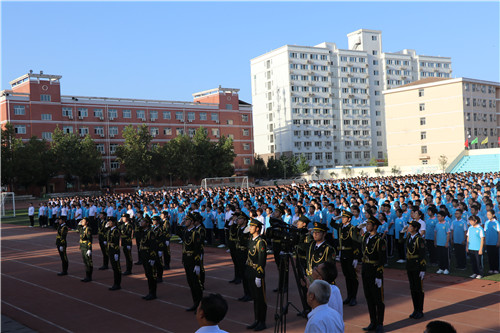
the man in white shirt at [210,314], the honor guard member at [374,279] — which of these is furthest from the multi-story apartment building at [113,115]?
the man in white shirt at [210,314]

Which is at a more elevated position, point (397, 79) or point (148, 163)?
point (397, 79)

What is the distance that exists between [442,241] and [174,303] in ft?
22.0

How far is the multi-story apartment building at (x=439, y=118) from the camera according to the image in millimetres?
62656

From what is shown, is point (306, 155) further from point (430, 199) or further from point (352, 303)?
point (352, 303)

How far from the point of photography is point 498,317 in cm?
760

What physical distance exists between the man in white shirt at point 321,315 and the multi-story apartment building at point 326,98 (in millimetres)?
77064

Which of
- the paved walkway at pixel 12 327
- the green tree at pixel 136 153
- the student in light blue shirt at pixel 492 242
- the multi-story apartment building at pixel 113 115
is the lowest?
the paved walkway at pixel 12 327

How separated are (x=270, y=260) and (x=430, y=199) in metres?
6.01

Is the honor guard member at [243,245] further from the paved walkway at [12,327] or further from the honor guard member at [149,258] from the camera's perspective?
the paved walkway at [12,327]

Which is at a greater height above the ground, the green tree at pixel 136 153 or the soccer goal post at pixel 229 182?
the green tree at pixel 136 153

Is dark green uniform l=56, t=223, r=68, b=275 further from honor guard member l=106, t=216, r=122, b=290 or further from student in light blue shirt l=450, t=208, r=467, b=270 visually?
student in light blue shirt l=450, t=208, r=467, b=270

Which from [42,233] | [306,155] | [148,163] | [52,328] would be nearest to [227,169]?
[148,163]

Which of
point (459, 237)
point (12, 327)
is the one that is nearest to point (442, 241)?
point (459, 237)

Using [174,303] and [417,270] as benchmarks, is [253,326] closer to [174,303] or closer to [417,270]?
[174,303]
